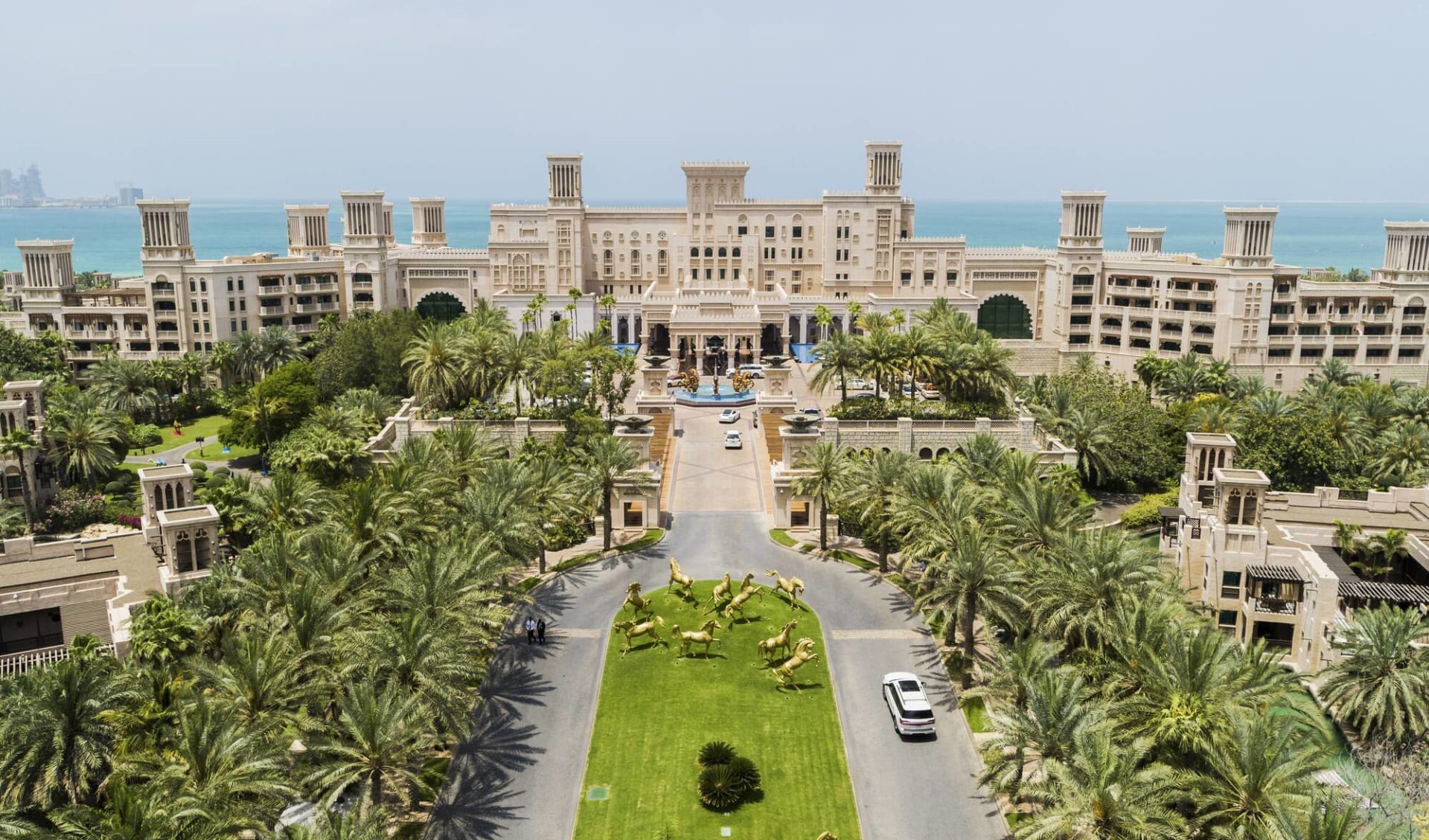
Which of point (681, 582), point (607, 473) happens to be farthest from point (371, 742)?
point (607, 473)

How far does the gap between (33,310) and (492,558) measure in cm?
8015

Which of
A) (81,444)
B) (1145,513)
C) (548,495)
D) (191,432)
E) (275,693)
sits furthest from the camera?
(191,432)

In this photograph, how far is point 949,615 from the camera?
47.7 m

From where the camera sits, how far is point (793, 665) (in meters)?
48.0

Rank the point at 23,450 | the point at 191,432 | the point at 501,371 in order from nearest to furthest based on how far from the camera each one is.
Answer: the point at 23,450
the point at 501,371
the point at 191,432

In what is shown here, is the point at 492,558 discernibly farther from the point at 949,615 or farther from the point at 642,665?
the point at 949,615

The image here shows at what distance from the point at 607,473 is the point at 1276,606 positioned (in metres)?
34.9

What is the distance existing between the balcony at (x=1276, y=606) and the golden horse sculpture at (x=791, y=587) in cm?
2189

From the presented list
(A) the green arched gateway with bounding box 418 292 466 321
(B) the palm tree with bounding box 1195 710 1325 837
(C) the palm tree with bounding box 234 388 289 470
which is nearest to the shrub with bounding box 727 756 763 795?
(B) the palm tree with bounding box 1195 710 1325 837

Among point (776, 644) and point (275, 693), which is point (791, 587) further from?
point (275, 693)

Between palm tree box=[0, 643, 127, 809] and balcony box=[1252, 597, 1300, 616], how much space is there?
49069 millimetres

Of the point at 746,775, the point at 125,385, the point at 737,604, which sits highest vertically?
the point at 125,385

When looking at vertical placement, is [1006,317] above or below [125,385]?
above

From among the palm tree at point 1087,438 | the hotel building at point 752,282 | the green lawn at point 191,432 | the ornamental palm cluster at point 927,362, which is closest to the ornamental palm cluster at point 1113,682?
the palm tree at point 1087,438
